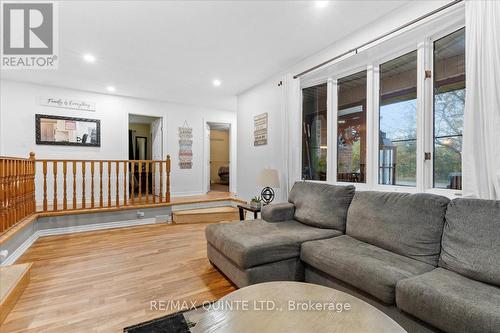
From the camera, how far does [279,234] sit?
2.30 meters

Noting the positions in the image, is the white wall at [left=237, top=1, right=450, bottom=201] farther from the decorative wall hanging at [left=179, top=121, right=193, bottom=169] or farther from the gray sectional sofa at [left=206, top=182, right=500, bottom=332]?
the decorative wall hanging at [left=179, top=121, right=193, bottom=169]

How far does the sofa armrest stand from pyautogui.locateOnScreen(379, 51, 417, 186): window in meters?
1.06

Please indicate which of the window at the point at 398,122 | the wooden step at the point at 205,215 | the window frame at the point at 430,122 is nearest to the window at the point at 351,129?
the window at the point at 398,122

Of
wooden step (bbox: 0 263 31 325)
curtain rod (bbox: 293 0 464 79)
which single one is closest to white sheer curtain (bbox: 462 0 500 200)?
curtain rod (bbox: 293 0 464 79)

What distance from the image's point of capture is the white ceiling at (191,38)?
2.46m

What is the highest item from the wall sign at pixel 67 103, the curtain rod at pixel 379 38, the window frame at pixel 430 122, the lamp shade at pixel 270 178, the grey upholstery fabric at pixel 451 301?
the curtain rod at pixel 379 38

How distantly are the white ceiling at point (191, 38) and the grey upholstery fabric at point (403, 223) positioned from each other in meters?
1.88

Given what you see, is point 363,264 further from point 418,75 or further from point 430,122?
A: point 418,75

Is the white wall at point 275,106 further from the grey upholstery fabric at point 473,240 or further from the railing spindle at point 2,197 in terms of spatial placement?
the railing spindle at point 2,197

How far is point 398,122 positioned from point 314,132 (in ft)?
4.06

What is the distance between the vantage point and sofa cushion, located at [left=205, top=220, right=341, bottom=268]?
2012 millimetres

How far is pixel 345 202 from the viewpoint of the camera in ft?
8.40

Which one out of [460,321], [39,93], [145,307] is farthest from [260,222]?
[39,93]

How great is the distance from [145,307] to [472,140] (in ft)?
9.09
